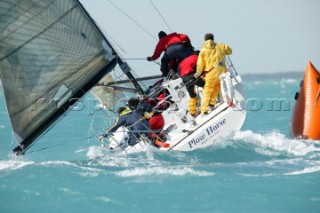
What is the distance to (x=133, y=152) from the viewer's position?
12328 millimetres

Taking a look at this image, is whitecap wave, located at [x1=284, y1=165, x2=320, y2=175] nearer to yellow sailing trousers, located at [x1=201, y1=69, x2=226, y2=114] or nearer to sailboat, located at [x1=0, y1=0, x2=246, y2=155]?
sailboat, located at [x1=0, y1=0, x2=246, y2=155]

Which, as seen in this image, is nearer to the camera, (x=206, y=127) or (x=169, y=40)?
(x=206, y=127)

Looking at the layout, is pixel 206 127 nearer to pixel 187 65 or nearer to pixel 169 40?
pixel 187 65

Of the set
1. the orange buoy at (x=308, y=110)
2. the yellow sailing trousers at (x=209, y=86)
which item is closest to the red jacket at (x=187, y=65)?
the yellow sailing trousers at (x=209, y=86)

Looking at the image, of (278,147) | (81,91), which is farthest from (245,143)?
(81,91)

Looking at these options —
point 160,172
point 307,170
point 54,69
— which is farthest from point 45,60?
point 307,170

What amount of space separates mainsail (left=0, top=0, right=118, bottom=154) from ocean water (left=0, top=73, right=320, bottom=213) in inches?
36.2

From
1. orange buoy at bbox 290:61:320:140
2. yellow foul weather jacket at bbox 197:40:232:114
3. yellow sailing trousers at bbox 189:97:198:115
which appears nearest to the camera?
yellow foul weather jacket at bbox 197:40:232:114

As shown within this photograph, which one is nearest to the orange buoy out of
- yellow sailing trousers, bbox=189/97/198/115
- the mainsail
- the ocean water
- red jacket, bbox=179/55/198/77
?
the ocean water

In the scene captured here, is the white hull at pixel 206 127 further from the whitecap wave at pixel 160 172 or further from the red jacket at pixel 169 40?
the red jacket at pixel 169 40

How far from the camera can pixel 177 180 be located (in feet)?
33.8

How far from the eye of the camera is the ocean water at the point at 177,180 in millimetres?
9281

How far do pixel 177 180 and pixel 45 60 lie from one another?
3.15 m

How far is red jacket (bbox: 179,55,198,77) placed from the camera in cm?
1262
